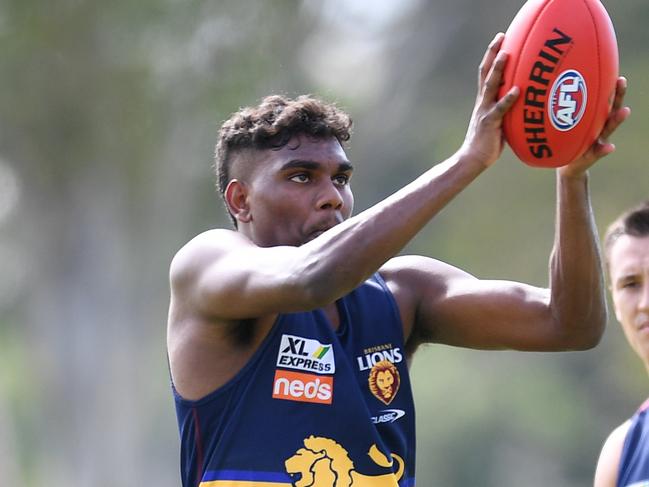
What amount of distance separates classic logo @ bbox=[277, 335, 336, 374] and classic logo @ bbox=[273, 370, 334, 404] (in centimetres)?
3

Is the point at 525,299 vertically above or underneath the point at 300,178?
underneath

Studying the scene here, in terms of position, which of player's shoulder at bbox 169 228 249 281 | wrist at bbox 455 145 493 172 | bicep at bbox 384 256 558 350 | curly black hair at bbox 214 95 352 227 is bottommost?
bicep at bbox 384 256 558 350

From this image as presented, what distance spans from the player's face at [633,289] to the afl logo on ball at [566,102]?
0.47m

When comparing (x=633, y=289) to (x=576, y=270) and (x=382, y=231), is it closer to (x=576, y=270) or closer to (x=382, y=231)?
(x=576, y=270)

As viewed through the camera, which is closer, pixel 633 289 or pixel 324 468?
pixel 633 289

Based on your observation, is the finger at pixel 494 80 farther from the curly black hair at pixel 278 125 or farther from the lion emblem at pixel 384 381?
the lion emblem at pixel 384 381

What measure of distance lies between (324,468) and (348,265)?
0.85 metres

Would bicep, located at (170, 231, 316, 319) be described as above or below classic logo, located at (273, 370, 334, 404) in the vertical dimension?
above

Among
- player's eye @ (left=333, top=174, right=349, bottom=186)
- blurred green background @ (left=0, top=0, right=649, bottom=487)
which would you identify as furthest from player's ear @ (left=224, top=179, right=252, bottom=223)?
blurred green background @ (left=0, top=0, right=649, bottom=487)

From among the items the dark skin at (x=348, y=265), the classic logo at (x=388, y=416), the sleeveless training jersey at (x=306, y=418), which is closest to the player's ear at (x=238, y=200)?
the dark skin at (x=348, y=265)

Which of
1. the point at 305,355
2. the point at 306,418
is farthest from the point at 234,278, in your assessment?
the point at 306,418

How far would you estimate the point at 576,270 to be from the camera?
18.5 ft

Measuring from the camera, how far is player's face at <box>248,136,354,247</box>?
228 inches

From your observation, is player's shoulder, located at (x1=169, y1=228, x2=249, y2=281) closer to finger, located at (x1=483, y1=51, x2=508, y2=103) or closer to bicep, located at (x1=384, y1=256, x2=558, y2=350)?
bicep, located at (x1=384, y1=256, x2=558, y2=350)
